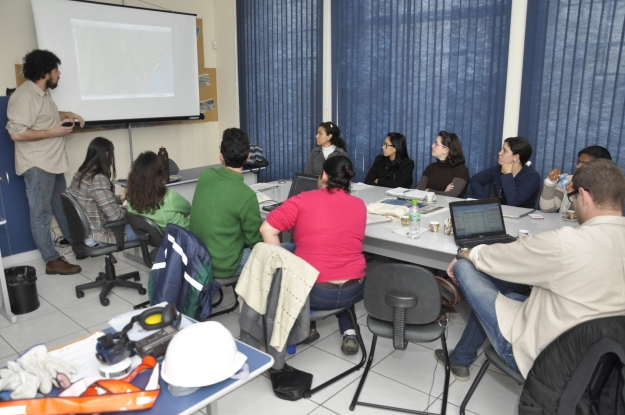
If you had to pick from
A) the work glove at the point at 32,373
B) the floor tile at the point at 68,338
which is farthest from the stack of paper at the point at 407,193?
the work glove at the point at 32,373

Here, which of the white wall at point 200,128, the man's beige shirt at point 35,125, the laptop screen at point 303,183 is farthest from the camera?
the white wall at point 200,128

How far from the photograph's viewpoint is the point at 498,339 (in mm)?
2078

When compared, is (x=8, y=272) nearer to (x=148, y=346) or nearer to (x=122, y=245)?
(x=122, y=245)

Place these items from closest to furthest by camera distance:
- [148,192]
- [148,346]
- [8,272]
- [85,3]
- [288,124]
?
[148,346] < [148,192] < [8,272] < [85,3] < [288,124]

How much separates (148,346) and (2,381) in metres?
0.39

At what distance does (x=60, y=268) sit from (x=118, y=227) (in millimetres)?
1072

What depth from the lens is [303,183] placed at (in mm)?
3602

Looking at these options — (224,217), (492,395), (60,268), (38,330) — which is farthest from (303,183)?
(60,268)

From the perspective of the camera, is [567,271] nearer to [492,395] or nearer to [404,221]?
[492,395]

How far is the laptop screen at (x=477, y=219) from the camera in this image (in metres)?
2.76

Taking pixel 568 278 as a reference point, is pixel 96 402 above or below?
below

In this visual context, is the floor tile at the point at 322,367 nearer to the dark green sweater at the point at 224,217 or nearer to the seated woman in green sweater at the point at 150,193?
the dark green sweater at the point at 224,217

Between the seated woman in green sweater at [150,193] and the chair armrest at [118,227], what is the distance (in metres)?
0.19

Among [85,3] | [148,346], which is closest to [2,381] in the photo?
[148,346]
